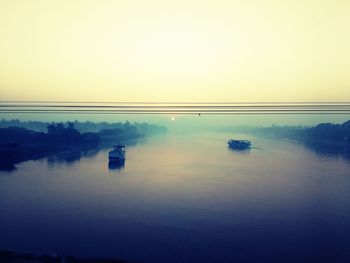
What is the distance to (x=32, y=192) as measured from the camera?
22828 millimetres

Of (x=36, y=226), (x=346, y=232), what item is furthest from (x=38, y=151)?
(x=346, y=232)

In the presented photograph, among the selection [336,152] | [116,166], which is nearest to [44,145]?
[116,166]

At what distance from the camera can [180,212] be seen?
1862 centimetres

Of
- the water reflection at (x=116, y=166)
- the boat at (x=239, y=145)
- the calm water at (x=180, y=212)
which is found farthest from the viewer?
the boat at (x=239, y=145)

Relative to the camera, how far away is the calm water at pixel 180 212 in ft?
44.2

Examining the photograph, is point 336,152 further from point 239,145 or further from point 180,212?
point 180,212

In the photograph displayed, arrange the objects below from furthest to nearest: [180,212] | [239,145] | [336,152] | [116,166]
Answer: [239,145] < [336,152] < [116,166] < [180,212]

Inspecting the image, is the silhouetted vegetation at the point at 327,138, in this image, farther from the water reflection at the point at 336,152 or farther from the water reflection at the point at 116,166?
the water reflection at the point at 116,166

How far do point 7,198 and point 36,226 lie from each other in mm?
6907

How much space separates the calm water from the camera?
13461 millimetres

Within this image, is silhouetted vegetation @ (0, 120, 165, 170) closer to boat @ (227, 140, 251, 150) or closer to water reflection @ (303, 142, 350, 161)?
boat @ (227, 140, 251, 150)

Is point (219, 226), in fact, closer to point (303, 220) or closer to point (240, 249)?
point (240, 249)

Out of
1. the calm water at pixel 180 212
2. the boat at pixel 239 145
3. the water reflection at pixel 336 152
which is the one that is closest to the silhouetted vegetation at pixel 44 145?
the calm water at pixel 180 212

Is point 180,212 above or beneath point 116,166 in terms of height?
beneath
